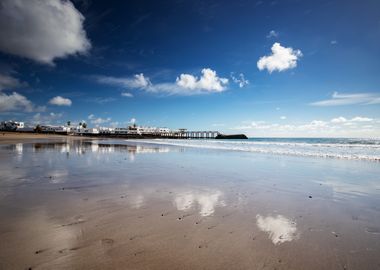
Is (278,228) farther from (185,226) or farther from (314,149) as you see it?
(314,149)

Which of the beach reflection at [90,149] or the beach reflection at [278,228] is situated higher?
the beach reflection at [90,149]

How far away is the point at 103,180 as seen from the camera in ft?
25.3

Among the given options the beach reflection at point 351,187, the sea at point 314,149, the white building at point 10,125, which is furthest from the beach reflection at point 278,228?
the white building at point 10,125

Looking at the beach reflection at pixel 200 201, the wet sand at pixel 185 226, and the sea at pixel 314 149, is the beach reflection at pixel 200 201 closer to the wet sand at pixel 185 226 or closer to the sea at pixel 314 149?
the wet sand at pixel 185 226

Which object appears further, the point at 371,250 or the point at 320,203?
the point at 320,203

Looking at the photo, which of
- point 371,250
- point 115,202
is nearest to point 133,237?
point 115,202

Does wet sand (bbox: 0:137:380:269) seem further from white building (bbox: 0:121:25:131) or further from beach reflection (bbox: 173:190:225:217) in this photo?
white building (bbox: 0:121:25:131)

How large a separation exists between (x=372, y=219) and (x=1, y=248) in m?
6.43

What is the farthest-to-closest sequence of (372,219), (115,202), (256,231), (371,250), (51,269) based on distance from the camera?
(115,202) < (372,219) < (256,231) < (371,250) < (51,269)

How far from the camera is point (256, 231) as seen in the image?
12.4 feet

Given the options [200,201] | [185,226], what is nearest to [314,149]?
[200,201]

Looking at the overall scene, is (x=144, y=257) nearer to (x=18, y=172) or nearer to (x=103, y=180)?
(x=103, y=180)

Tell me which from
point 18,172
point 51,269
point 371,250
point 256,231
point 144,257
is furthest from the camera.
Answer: point 18,172

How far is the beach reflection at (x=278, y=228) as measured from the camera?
3.53 meters
